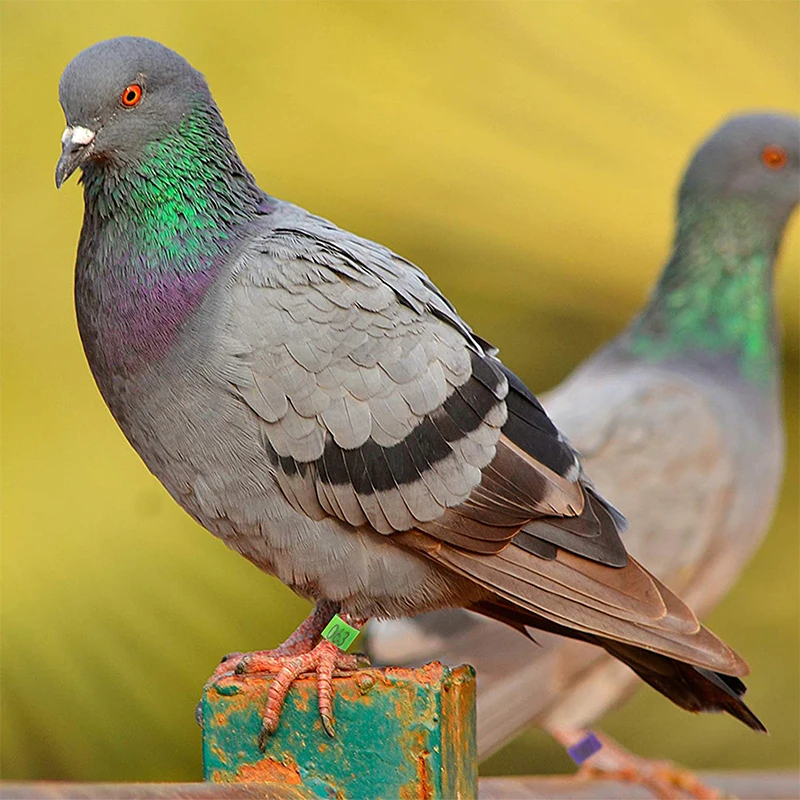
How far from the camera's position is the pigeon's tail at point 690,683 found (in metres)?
2.63

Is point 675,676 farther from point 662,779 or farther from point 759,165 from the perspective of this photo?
point 759,165

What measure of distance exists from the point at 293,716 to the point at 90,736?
274cm

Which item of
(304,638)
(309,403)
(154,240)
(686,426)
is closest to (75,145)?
(154,240)

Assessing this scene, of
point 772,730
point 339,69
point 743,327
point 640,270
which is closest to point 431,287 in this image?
point 743,327

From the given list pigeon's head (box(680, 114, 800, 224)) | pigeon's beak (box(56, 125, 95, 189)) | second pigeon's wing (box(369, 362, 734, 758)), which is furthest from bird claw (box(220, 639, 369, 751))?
pigeon's head (box(680, 114, 800, 224))

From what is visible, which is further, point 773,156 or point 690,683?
point 773,156

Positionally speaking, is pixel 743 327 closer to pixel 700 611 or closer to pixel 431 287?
pixel 700 611

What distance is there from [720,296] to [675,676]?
2.41 metres

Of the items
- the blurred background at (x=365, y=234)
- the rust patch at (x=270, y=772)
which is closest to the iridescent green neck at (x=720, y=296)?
the blurred background at (x=365, y=234)

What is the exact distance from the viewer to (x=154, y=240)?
8.26 feet

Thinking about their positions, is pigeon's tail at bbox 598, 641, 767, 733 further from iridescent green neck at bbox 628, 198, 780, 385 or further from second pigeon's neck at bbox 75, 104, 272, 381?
iridescent green neck at bbox 628, 198, 780, 385

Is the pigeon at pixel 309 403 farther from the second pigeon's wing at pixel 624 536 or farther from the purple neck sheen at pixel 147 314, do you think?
the second pigeon's wing at pixel 624 536

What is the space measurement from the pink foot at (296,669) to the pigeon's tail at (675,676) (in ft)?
1.69

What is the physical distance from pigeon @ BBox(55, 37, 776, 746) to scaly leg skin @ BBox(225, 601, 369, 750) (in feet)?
0.04
